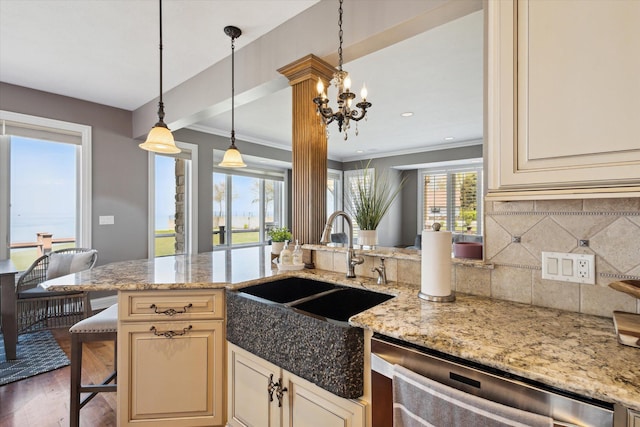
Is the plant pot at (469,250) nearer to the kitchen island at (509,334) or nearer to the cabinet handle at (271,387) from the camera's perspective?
the kitchen island at (509,334)

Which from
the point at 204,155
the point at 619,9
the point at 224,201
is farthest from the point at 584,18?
the point at 224,201

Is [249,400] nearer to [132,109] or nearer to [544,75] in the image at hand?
[544,75]

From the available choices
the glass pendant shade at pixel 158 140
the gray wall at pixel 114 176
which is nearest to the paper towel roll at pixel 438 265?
the glass pendant shade at pixel 158 140

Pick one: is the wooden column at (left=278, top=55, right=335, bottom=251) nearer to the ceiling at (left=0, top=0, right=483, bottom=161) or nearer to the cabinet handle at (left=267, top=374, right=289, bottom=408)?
the ceiling at (left=0, top=0, right=483, bottom=161)

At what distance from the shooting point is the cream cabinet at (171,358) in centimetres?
155

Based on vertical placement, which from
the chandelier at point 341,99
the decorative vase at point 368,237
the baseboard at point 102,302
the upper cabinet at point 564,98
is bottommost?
the baseboard at point 102,302

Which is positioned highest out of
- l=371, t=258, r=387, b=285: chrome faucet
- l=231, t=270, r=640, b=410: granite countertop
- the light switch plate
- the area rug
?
the light switch plate

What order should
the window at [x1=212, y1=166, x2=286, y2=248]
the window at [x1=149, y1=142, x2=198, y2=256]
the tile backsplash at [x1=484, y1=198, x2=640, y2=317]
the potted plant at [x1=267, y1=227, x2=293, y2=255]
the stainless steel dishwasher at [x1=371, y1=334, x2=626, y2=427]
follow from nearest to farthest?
the stainless steel dishwasher at [x1=371, y1=334, x2=626, y2=427]
the tile backsplash at [x1=484, y1=198, x2=640, y2=317]
the potted plant at [x1=267, y1=227, x2=293, y2=255]
the window at [x1=149, y1=142, x2=198, y2=256]
the window at [x1=212, y1=166, x2=286, y2=248]

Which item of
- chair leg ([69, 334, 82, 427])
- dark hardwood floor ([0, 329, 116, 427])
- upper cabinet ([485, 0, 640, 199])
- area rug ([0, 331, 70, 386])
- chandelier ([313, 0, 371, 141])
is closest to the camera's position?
upper cabinet ([485, 0, 640, 199])

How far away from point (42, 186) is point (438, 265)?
4.41 metres

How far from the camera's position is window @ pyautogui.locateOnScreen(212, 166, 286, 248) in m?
5.49

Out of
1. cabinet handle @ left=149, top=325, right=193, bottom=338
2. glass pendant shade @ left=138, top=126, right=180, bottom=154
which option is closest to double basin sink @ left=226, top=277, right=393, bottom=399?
cabinet handle @ left=149, top=325, right=193, bottom=338

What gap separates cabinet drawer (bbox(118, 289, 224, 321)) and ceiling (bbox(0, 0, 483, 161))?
1808mm

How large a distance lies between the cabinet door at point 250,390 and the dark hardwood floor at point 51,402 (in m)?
0.93
